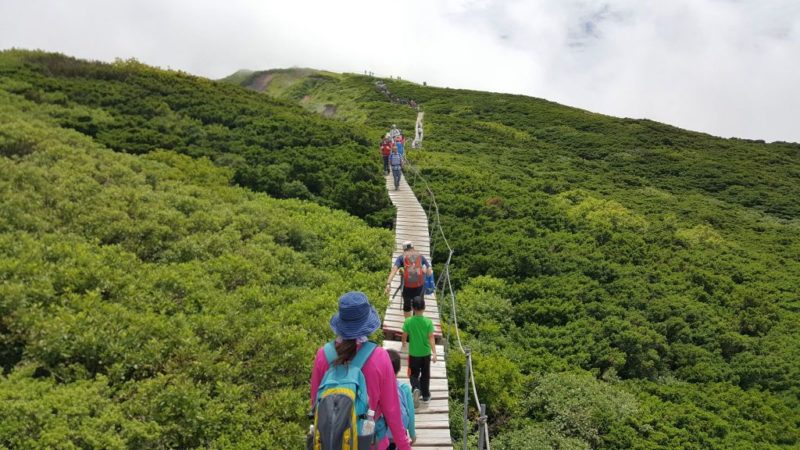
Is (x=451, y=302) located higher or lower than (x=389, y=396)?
lower

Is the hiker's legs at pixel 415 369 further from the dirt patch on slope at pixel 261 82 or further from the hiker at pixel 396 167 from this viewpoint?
the dirt patch on slope at pixel 261 82

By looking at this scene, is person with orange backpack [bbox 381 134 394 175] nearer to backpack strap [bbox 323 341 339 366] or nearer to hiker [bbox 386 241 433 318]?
hiker [bbox 386 241 433 318]

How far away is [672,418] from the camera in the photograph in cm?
975

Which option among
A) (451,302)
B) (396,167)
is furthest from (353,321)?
(396,167)

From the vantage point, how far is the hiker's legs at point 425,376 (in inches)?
287

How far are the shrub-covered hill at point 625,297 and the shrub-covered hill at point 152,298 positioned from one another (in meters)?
3.55

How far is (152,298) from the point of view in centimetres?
870

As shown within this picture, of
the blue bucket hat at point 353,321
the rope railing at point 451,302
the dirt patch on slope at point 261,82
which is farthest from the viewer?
the dirt patch on slope at point 261,82

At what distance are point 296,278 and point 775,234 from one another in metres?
20.7

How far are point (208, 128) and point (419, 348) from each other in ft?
56.0

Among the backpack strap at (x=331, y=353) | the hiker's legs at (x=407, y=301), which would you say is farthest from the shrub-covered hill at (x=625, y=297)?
the backpack strap at (x=331, y=353)

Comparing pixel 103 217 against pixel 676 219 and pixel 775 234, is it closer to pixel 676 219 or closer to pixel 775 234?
pixel 676 219

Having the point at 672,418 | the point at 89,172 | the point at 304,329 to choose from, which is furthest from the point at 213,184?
the point at 672,418

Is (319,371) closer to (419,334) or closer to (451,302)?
(419,334)
